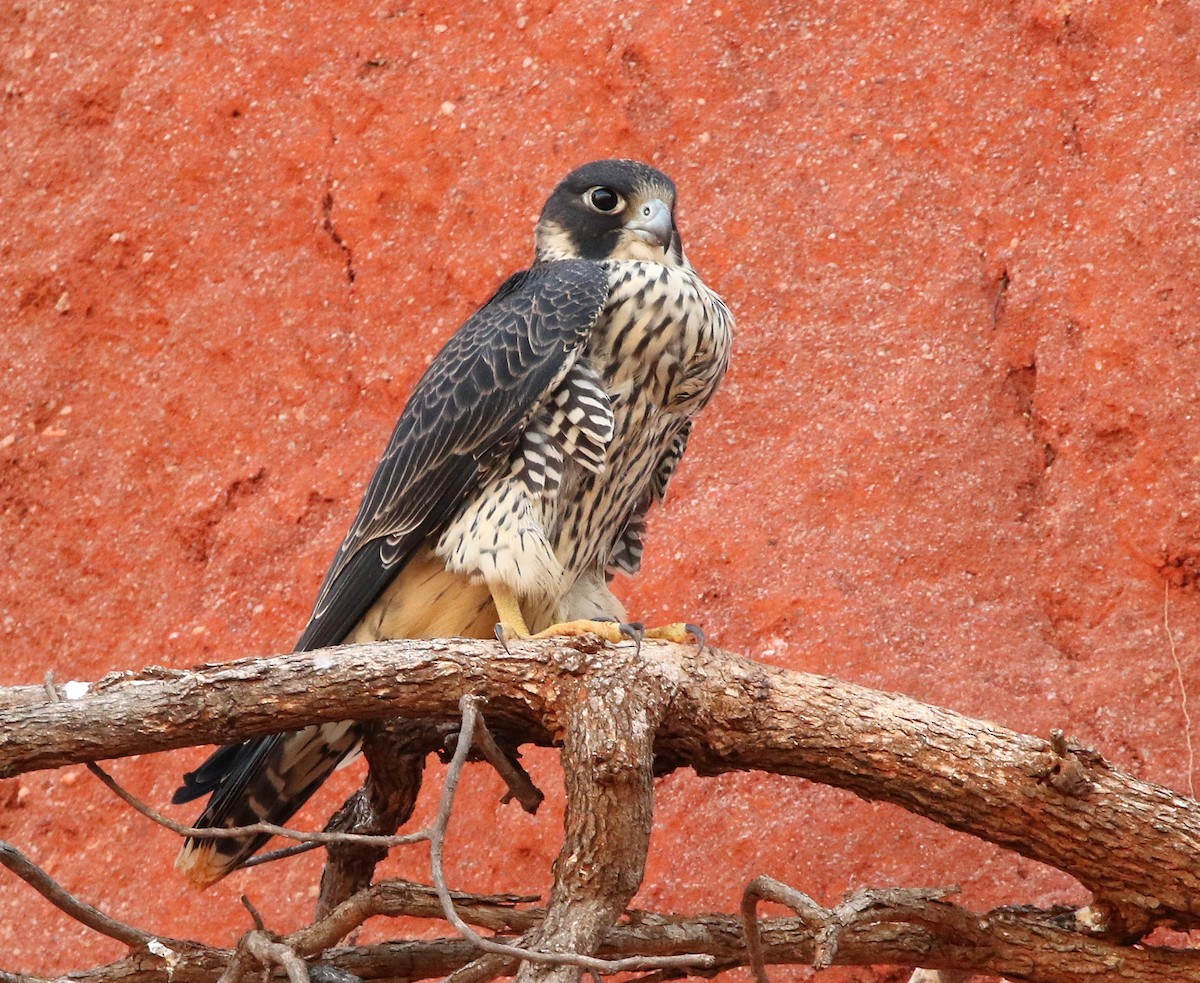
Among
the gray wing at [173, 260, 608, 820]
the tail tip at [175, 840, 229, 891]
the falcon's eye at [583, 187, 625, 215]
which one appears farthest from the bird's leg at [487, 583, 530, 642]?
the falcon's eye at [583, 187, 625, 215]

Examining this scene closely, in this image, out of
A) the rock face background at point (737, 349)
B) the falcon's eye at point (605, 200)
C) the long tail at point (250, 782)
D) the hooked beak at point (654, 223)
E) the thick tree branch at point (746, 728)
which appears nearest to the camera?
the thick tree branch at point (746, 728)

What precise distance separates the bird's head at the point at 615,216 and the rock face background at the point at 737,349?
6.13 feet

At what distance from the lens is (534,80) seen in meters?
6.30

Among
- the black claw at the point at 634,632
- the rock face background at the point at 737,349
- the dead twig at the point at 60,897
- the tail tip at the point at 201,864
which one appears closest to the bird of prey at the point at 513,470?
the tail tip at the point at 201,864

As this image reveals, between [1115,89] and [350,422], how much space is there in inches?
125

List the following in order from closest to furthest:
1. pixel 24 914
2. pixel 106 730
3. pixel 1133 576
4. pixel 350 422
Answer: pixel 106 730 < pixel 1133 576 < pixel 24 914 < pixel 350 422

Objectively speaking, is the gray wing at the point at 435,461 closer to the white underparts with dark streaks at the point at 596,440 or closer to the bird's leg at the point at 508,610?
the white underparts with dark streaks at the point at 596,440

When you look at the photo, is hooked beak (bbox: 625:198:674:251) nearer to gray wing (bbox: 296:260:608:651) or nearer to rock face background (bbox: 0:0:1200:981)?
gray wing (bbox: 296:260:608:651)

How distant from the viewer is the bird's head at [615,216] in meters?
3.89

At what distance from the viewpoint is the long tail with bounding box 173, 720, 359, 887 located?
3.37 m

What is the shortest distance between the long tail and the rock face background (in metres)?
1.98

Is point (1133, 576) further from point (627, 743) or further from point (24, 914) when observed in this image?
point (24, 914)

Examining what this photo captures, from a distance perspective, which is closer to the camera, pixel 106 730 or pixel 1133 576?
pixel 106 730

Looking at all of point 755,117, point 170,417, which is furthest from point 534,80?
point 170,417
